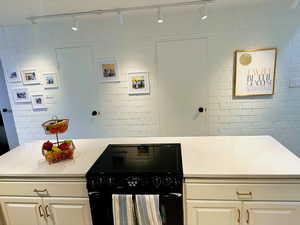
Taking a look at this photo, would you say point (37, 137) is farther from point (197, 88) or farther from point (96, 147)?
point (197, 88)

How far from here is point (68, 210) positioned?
1.31m

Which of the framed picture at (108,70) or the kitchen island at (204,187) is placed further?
the framed picture at (108,70)

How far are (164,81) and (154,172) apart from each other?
5.75 feet

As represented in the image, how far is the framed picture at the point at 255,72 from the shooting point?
2.44 m

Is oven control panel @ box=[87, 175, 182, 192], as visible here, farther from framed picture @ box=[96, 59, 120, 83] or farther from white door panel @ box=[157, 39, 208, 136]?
framed picture @ box=[96, 59, 120, 83]

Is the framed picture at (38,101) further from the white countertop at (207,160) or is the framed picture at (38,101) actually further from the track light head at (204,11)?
the track light head at (204,11)

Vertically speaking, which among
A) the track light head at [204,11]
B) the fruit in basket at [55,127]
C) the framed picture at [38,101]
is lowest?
the fruit in basket at [55,127]

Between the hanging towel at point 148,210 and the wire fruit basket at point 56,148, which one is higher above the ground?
the wire fruit basket at point 56,148

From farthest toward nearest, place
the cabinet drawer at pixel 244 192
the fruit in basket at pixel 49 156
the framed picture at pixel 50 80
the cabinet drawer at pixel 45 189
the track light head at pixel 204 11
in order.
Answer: the framed picture at pixel 50 80, the track light head at pixel 204 11, the fruit in basket at pixel 49 156, the cabinet drawer at pixel 45 189, the cabinet drawer at pixel 244 192

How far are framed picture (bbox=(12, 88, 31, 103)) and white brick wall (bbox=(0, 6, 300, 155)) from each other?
96mm

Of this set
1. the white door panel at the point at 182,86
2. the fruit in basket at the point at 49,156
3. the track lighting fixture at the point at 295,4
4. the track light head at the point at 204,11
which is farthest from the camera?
the white door panel at the point at 182,86

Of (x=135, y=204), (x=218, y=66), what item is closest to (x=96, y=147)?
(x=135, y=204)

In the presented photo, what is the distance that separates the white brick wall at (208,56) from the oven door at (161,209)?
5.57 feet

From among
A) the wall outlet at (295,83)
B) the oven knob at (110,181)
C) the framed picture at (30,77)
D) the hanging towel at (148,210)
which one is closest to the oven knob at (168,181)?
the hanging towel at (148,210)
